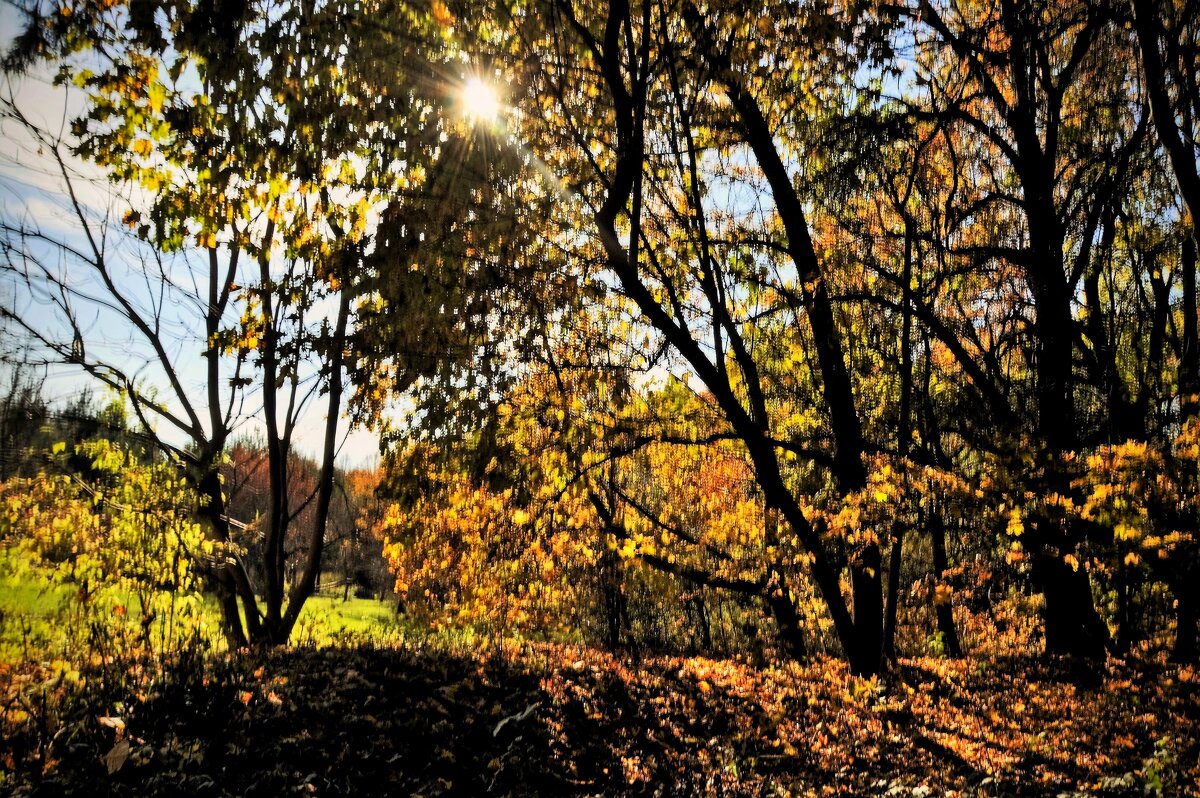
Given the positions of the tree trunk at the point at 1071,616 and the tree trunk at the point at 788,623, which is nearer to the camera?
the tree trunk at the point at 1071,616

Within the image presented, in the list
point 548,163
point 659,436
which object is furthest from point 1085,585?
point 548,163

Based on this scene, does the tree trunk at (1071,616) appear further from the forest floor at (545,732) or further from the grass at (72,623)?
the grass at (72,623)

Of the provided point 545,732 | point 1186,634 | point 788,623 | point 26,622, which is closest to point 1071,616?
point 1186,634

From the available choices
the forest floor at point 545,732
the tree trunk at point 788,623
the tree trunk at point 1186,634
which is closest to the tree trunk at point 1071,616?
the tree trunk at point 1186,634

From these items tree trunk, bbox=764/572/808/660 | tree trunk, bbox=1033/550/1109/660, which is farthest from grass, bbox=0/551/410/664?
tree trunk, bbox=1033/550/1109/660

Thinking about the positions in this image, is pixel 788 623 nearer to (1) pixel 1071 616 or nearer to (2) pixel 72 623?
(1) pixel 1071 616

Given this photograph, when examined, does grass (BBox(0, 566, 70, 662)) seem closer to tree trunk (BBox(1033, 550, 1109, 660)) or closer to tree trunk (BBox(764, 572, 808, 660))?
tree trunk (BBox(764, 572, 808, 660))

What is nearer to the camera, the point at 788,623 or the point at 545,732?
the point at 545,732

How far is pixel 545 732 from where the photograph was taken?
6.25 m

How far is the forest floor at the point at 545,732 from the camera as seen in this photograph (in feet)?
15.8

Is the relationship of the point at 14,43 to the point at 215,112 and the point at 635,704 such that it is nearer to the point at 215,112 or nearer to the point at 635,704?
the point at 215,112

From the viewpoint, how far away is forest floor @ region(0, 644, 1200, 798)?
15.8ft

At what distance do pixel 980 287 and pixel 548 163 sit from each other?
338 inches

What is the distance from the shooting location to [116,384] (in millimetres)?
8680
